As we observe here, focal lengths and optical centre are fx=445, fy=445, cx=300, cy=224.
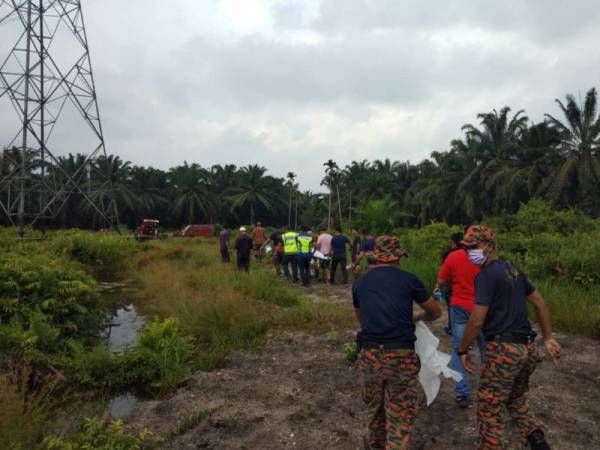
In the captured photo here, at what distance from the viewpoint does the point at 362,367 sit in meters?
3.32

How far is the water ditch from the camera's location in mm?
5312

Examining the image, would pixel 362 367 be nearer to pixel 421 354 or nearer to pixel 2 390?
pixel 421 354

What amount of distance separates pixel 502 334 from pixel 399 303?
2.52 feet

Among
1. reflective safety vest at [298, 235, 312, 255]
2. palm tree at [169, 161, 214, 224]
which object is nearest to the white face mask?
reflective safety vest at [298, 235, 312, 255]

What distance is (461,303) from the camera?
Answer: 4.58 meters

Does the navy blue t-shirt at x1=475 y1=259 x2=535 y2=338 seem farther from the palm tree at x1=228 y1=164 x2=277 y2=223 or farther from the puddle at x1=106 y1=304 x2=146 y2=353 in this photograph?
the palm tree at x1=228 y1=164 x2=277 y2=223

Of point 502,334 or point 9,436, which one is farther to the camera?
point 9,436

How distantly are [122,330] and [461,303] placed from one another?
6.94 metres

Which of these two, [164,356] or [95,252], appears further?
[95,252]

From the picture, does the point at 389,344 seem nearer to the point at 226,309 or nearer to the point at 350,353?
the point at 350,353

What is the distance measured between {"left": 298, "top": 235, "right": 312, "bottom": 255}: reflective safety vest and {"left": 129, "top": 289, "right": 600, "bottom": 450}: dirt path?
5.45 metres

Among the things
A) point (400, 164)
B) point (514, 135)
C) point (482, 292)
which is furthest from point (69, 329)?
point (400, 164)

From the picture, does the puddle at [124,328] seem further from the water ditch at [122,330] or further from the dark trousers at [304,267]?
the dark trousers at [304,267]

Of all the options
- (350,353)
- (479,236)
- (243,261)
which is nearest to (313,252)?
(243,261)
